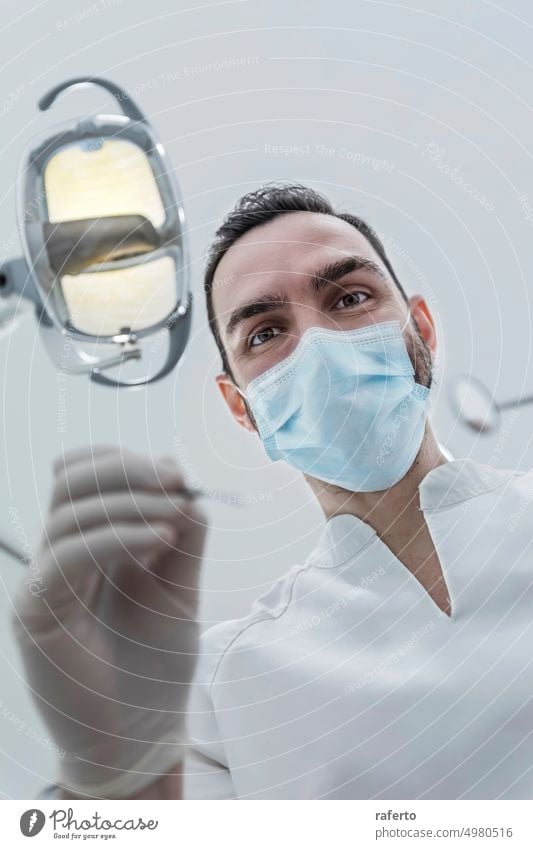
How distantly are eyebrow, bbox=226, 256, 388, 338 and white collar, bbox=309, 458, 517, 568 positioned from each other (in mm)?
161

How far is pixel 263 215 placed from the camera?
0.65 metres

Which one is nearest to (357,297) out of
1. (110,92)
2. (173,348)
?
(173,348)

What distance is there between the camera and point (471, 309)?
638mm

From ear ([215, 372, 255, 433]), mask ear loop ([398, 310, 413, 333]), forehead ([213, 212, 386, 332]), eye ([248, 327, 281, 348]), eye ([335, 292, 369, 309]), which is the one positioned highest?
forehead ([213, 212, 386, 332])

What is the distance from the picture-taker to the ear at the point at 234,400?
640 millimetres

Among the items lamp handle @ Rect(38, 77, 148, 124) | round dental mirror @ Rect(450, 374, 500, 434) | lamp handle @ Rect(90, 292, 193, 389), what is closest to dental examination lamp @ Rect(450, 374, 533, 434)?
round dental mirror @ Rect(450, 374, 500, 434)

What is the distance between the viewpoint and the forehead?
628mm

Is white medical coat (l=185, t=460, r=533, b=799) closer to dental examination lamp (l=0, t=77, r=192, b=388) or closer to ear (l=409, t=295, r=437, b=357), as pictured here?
ear (l=409, t=295, r=437, b=357)

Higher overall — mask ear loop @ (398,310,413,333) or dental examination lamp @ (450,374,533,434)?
mask ear loop @ (398,310,413,333)

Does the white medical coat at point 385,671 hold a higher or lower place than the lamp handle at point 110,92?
lower

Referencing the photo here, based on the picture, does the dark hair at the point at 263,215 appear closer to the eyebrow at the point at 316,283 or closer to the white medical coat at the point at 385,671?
the eyebrow at the point at 316,283

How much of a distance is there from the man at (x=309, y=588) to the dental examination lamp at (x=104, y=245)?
0.14 ft

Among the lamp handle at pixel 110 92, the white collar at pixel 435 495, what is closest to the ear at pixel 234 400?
the white collar at pixel 435 495
